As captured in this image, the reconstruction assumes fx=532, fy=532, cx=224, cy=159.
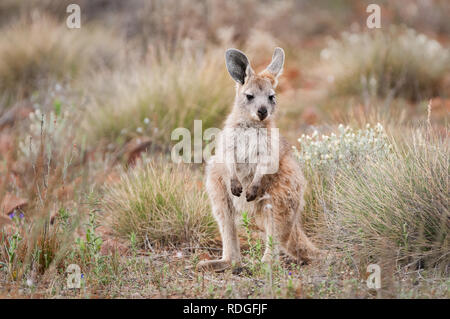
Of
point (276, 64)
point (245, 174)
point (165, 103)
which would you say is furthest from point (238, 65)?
point (165, 103)

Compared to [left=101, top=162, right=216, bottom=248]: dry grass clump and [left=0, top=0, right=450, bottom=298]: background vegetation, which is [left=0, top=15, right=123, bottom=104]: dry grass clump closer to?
[left=0, top=0, right=450, bottom=298]: background vegetation

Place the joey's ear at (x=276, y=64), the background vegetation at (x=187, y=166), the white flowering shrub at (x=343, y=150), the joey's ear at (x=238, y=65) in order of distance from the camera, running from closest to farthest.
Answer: the background vegetation at (x=187, y=166) → the joey's ear at (x=238, y=65) → the joey's ear at (x=276, y=64) → the white flowering shrub at (x=343, y=150)

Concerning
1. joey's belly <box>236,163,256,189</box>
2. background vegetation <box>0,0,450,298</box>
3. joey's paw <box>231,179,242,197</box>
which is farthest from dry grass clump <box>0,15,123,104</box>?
joey's paw <box>231,179,242,197</box>

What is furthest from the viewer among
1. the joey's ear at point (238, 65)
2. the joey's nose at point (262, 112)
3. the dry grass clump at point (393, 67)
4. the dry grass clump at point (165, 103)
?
the dry grass clump at point (393, 67)

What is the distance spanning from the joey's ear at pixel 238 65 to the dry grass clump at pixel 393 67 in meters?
5.12

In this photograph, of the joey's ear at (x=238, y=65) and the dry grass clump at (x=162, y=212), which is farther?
the dry grass clump at (x=162, y=212)

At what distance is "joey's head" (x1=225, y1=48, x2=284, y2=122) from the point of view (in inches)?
177

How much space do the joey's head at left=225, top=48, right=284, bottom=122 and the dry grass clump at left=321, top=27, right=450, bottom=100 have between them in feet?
16.8

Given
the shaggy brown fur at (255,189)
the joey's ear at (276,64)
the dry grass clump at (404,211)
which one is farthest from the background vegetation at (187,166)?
the joey's ear at (276,64)

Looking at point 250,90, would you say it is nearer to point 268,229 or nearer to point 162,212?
point 268,229

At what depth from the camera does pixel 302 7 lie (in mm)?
21484

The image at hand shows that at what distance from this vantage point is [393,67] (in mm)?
9664

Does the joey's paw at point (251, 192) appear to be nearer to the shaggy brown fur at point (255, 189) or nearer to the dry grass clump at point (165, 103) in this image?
the shaggy brown fur at point (255, 189)

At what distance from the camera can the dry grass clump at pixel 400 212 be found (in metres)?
3.81
